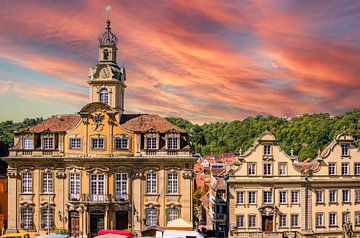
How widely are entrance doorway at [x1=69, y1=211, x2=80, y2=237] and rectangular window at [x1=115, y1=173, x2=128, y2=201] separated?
393 centimetres

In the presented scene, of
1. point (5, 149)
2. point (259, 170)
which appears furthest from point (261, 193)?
point (5, 149)

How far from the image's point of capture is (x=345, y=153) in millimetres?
51281

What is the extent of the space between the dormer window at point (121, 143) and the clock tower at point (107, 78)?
404cm

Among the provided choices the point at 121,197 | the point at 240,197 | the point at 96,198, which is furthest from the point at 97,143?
the point at 240,197

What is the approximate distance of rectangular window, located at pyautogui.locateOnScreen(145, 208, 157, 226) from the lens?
163 ft

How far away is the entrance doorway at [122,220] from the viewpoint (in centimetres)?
4962

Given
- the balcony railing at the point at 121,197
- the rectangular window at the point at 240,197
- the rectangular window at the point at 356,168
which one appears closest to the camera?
the balcony railing at the point at 121,197

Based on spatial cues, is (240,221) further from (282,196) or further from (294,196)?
(294,196)

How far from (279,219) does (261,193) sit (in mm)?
2817

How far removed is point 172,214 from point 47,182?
451 inches

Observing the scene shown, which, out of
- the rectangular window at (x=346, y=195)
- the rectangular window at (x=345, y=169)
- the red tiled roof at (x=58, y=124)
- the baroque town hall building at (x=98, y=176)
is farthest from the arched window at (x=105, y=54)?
the rectangular window at (x=346, y=195)

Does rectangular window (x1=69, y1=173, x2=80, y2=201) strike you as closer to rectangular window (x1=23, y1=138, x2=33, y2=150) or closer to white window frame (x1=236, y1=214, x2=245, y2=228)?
rectangular window (x1=23, y1=138, x2=33, y2=150)

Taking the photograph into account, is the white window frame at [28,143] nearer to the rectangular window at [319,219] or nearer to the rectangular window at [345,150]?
the rectangular window at [319,219]

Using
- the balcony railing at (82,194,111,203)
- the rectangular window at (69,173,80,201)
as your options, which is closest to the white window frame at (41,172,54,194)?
the rectangular window at (69,173,80,201)
